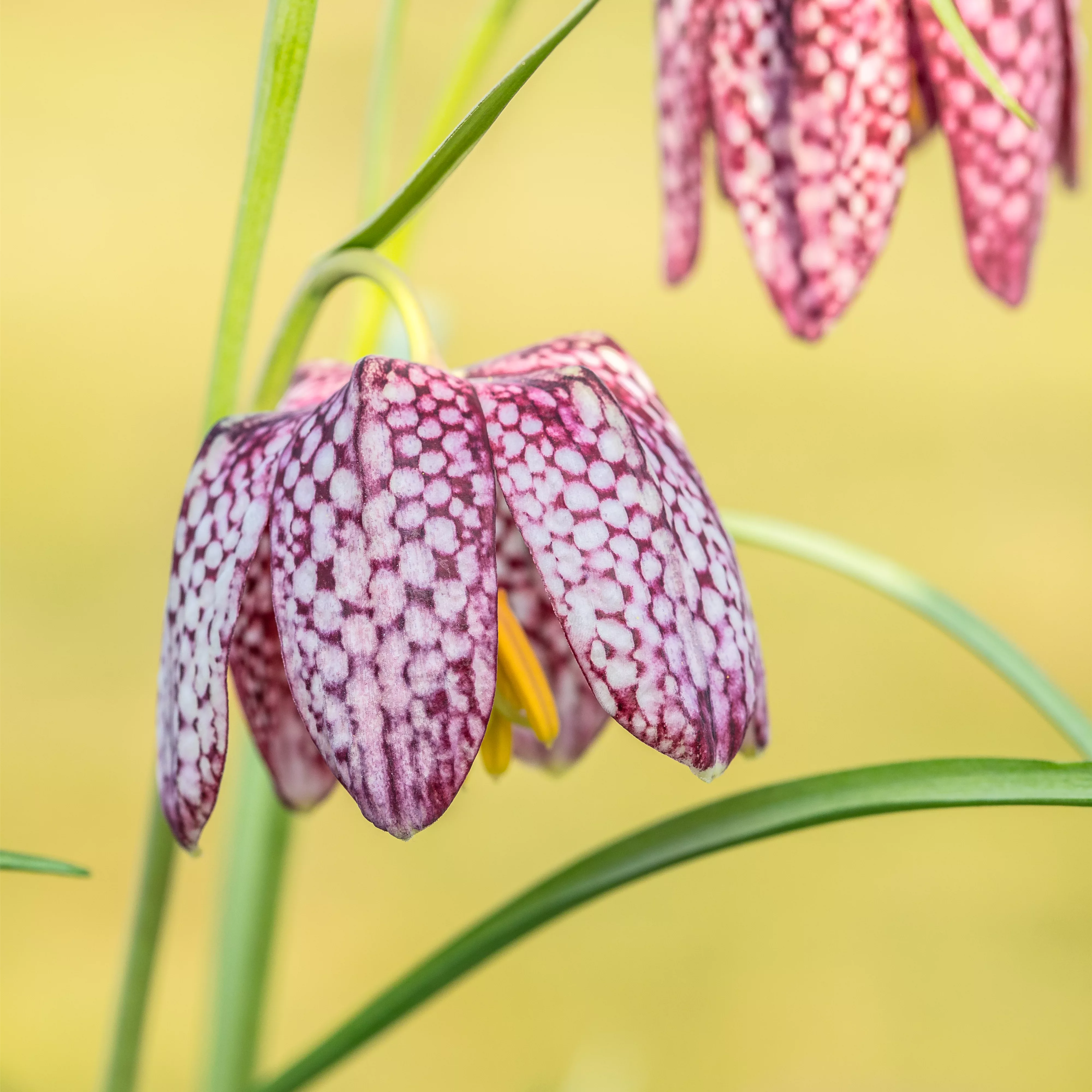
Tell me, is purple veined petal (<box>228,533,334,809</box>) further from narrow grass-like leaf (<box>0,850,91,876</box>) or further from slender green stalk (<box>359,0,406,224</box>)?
slender green stalk (<box>359,0,406,224</box>)

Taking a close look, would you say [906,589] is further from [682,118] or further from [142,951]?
[142,951]

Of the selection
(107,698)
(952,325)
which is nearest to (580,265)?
(952,325)

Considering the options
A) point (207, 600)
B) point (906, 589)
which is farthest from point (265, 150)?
point (906, 589)

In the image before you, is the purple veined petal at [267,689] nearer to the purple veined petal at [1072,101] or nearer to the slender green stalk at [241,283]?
the slender green stalk at [241,283]

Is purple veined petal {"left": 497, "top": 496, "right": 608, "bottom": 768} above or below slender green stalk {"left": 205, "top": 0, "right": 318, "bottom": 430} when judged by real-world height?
below

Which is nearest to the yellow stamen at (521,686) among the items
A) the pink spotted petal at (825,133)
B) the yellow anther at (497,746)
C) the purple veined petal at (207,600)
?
the yellow anther at (497,746)

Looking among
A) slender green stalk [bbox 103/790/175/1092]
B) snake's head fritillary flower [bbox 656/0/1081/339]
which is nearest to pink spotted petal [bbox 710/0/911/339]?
snake's head fritillary flower [bbox 656/0/1081/339]
